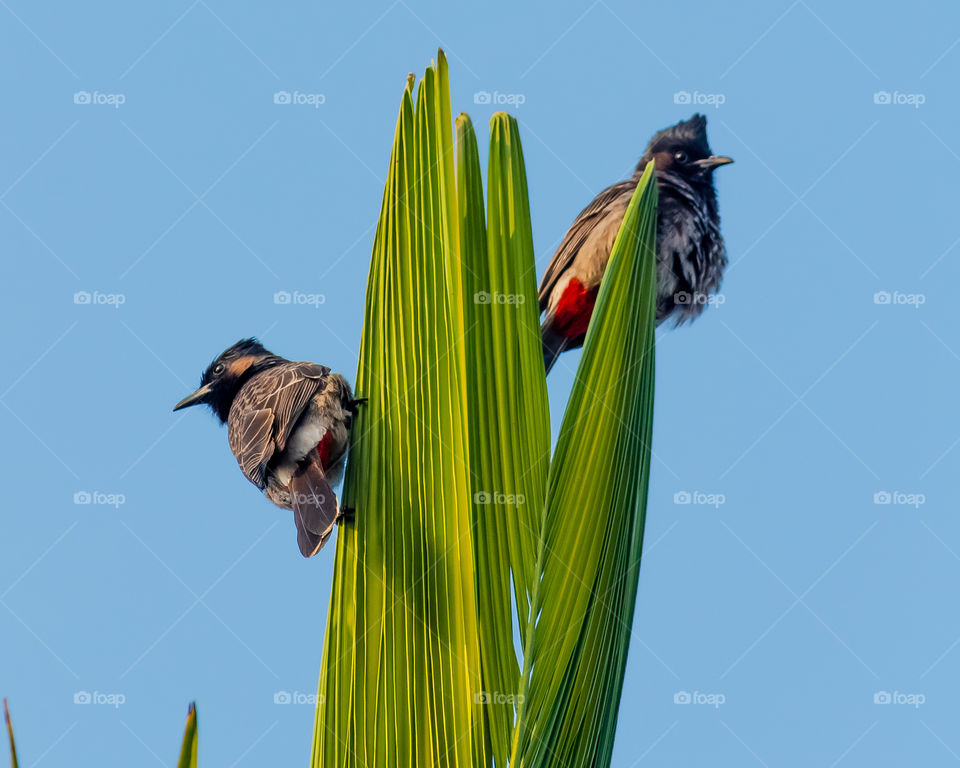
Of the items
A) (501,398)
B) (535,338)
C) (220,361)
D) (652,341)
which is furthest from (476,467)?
(220,361)

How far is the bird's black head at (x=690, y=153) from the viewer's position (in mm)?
4461

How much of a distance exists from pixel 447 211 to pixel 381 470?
0.60m

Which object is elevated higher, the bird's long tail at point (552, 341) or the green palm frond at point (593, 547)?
the bird's long tail at point (552, 341)

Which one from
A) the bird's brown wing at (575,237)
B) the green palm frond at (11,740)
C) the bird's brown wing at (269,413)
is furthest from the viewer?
the bird's brown wing at (575,237)

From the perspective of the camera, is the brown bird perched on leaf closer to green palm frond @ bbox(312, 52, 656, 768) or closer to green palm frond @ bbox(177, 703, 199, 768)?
green palm frond @ bbox(312, 52, 656, 768)

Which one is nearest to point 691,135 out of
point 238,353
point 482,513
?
point 238,353

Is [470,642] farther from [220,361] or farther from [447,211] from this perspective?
[220,361]

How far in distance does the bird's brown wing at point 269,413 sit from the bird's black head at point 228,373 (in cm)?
33

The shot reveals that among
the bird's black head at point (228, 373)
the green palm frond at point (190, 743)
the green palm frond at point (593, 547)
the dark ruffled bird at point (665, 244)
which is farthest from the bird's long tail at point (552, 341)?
the green palm frond at point (190, 743)

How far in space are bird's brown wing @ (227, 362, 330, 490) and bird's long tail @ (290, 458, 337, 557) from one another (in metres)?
0.17

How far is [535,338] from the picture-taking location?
2.26 metres

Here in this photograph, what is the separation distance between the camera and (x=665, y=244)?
424cm

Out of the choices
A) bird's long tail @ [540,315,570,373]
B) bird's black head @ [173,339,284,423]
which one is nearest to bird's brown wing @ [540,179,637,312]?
bird's long tail @ [540,315,570,373]

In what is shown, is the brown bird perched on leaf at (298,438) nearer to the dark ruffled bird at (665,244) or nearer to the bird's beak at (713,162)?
the dark ruffled bird at (665,244)
